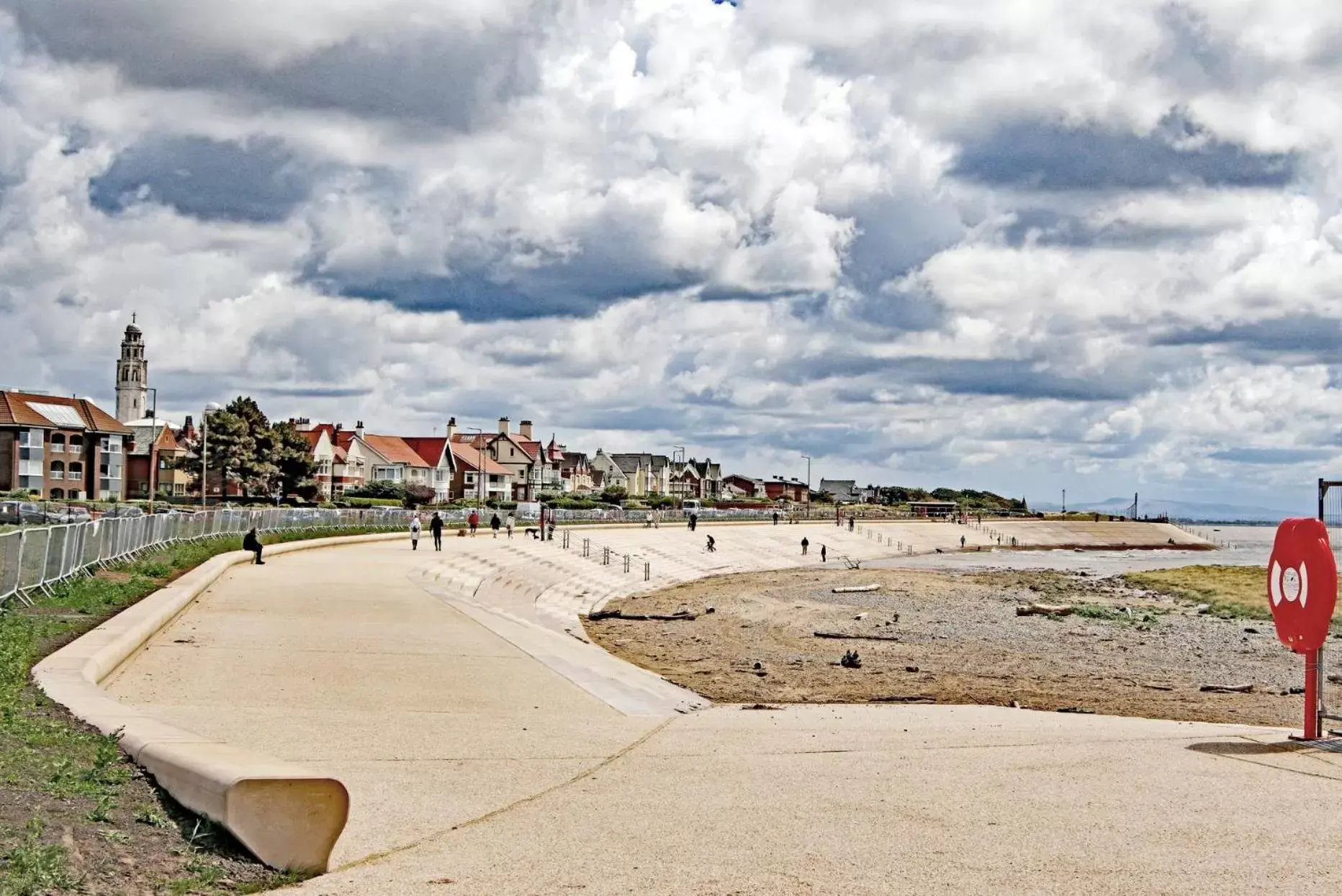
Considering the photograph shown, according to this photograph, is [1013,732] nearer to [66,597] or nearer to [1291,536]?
[1291,536]

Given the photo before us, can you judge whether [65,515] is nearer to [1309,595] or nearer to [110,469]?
[110,469]

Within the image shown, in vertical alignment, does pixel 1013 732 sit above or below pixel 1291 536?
below

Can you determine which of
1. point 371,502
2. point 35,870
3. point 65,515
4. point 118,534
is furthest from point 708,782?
point 371,502

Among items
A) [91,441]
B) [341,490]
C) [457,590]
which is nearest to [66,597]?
[457,590]

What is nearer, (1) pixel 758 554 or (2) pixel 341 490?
(1) pixel 758 554

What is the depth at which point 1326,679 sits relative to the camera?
2511cm

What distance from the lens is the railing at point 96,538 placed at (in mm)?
20500

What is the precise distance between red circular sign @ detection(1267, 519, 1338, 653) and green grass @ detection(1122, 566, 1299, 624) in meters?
29.3

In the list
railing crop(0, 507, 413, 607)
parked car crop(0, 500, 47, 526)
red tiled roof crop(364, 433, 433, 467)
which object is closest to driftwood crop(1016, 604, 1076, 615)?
railing crop(0, 507, 413, 607)

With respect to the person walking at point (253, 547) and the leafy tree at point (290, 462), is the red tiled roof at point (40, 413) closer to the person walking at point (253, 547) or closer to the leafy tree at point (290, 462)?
the leafy tree at point (290, 462)

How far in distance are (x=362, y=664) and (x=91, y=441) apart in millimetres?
90768

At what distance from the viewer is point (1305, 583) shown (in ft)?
41.1

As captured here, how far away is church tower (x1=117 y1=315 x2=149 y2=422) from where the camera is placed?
13888 cm

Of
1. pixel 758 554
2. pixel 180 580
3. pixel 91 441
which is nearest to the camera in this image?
pixel 180 580
